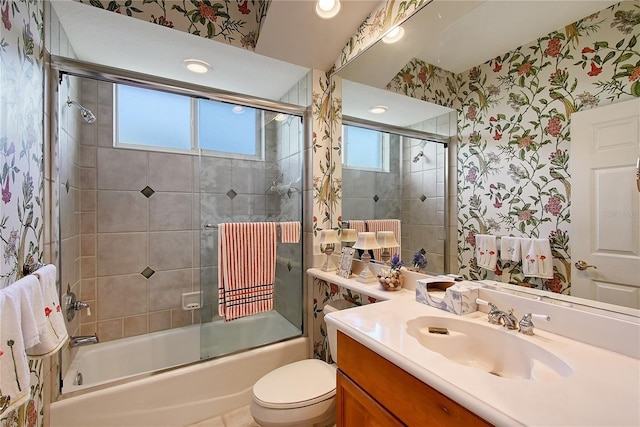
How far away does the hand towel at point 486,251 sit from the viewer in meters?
1.08

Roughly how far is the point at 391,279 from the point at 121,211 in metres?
1.99

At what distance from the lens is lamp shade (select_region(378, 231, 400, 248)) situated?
1507mm

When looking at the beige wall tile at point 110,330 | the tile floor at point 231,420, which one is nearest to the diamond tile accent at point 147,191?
the beige wall tile at point 110,330

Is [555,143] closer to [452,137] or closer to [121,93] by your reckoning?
[452,137]

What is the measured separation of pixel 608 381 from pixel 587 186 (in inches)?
21.3

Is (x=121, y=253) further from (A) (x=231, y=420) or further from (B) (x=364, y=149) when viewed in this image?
(B) (x=364, y=149)

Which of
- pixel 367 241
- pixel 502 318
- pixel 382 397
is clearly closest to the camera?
pixel 382 397

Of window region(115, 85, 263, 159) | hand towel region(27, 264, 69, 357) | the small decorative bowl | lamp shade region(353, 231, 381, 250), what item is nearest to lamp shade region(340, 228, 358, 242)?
lamp shade region(353, 231, 381, 250)

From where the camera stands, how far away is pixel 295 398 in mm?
1238

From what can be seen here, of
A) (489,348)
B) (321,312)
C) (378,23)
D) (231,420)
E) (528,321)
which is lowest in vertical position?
(231,420)

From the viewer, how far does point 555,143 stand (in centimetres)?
90

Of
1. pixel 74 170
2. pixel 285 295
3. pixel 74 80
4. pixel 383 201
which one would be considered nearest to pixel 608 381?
pixel 383 201

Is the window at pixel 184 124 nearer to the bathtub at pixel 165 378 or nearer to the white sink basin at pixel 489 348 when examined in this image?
the bathtub at pixel 165 378

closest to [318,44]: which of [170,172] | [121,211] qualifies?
[170,172]
